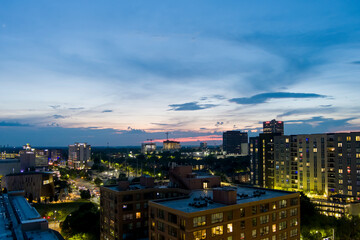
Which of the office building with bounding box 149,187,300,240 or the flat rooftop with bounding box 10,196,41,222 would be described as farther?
the flat rooftop with bounding box 10,196,41,222

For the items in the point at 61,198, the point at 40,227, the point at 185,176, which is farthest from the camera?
the point at 61,198

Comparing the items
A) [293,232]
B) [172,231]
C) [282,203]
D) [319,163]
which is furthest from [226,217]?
[319,163]

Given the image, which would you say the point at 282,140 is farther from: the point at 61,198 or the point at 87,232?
the point at 61,198

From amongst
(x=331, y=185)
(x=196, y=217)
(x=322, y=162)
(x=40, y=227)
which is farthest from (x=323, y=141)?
(x=40, y=227)

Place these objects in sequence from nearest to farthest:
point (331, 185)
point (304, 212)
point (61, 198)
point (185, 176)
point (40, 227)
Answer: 1. point (40, 227)
2. point (185, 176)
3. point (304, 212)
4. point (331, 185)
5. point (61, 198)

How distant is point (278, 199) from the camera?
47438 millimetres

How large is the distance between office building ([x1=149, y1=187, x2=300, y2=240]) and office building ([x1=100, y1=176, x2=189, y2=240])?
12.8m

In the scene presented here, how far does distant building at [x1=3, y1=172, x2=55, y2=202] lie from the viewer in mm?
123200

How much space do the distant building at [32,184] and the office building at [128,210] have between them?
8328cm

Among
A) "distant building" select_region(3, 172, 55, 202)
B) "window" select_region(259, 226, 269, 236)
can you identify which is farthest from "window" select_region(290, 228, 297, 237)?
"distant building" select_region(3, 172, 55, 202)

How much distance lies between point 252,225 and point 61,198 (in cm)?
11810

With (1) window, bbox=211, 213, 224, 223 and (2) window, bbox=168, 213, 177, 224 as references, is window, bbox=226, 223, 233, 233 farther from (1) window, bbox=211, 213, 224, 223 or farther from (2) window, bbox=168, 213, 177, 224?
(2) window, bbox=168, 213, 177, 224

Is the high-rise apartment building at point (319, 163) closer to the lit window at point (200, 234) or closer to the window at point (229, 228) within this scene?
the window at point (229, 228)

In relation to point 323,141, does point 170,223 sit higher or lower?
lower
